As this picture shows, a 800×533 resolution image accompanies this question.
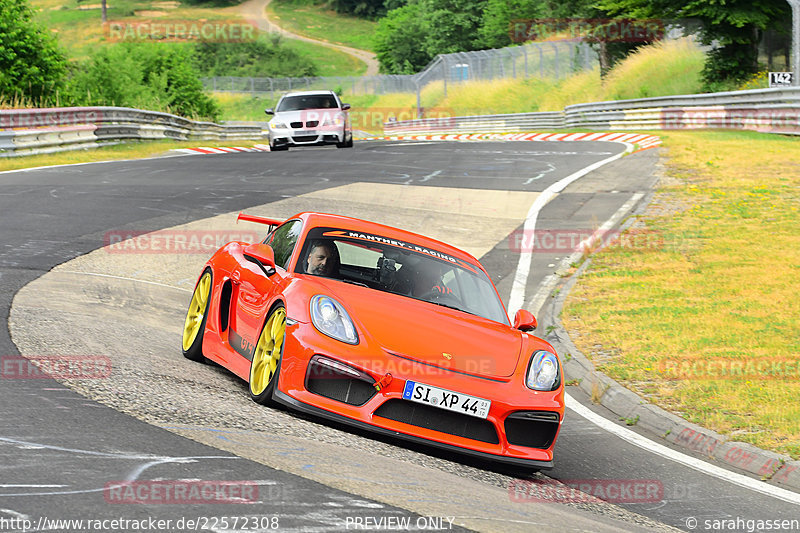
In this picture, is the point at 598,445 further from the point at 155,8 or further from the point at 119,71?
the point at 155,8

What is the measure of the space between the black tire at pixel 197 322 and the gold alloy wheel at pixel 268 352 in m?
1.27

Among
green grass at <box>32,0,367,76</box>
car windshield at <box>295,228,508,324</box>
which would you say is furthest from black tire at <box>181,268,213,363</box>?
green grass at <box>32,0,367,76</box>

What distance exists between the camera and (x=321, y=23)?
461ft

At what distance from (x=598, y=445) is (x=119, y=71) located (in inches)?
1317

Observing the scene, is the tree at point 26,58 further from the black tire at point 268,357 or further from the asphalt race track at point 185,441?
the black tire at point 268,357

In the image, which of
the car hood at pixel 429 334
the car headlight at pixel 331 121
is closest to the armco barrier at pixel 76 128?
the car headlight at pixel 331 121

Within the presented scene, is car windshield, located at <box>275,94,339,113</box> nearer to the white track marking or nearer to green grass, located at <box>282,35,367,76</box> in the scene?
the white track marking

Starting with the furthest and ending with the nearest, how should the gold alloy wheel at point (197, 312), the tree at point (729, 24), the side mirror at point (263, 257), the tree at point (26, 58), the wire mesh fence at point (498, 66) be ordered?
1. the wire mesh fence at point (498, 66)
2. the tree at point (729, 24)
3. the tree at point (26, 58)
4. the gold alloy wheel at point (197, 312)
5. the side mirror at point (263, 257)

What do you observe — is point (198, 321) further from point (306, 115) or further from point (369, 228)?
point (306, 115)

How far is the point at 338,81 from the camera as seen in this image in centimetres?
7800

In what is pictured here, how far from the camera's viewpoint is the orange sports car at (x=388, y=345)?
5.70m

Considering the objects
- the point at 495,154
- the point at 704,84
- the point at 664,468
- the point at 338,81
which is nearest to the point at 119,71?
the point at 495,154

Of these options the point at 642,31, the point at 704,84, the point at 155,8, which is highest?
the point at 155,8

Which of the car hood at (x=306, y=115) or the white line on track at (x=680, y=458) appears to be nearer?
the white line on track at (x=680, y=458)
